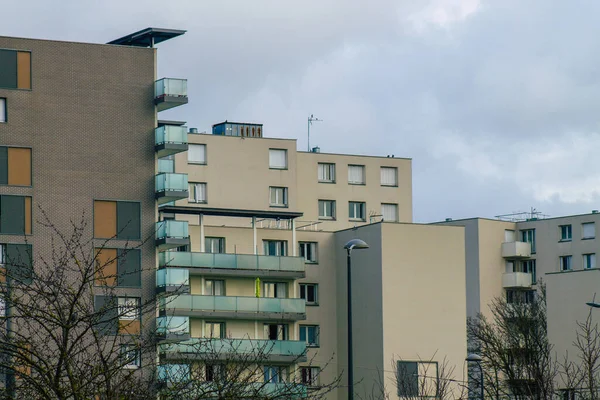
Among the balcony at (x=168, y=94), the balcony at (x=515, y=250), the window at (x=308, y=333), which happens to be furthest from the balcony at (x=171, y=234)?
the balcony at (x=515, y=250)

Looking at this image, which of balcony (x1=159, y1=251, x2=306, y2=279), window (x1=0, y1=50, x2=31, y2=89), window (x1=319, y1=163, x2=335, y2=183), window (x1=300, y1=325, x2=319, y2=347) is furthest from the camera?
window (x1=319, y1=163, x2=335, y2=183)

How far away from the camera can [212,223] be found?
86.4 metres

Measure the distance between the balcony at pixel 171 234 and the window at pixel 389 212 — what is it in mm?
30268

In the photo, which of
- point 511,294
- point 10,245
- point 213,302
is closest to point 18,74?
point 10,245

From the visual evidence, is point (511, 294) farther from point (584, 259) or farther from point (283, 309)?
point (283, 309)

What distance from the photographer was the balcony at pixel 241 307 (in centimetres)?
7456

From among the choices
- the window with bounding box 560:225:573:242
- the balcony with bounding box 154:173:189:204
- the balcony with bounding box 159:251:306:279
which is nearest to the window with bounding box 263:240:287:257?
the balcony with bounding box 159:251:306:279

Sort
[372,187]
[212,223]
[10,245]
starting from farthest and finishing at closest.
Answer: [372,187]
[212,223]
[10,245]

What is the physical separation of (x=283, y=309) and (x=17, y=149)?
59.8ft

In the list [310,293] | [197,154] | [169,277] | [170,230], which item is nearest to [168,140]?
[170,230]

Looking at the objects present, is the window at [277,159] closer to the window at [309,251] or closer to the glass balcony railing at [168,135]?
the window at [309,251]

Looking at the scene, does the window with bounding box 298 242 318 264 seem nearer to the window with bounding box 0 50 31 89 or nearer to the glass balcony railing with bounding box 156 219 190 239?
the glass balcony railing with bounding box 156 219 190 239

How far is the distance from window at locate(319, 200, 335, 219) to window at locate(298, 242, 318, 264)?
9992mm

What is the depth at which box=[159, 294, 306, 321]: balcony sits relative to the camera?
74562mm
